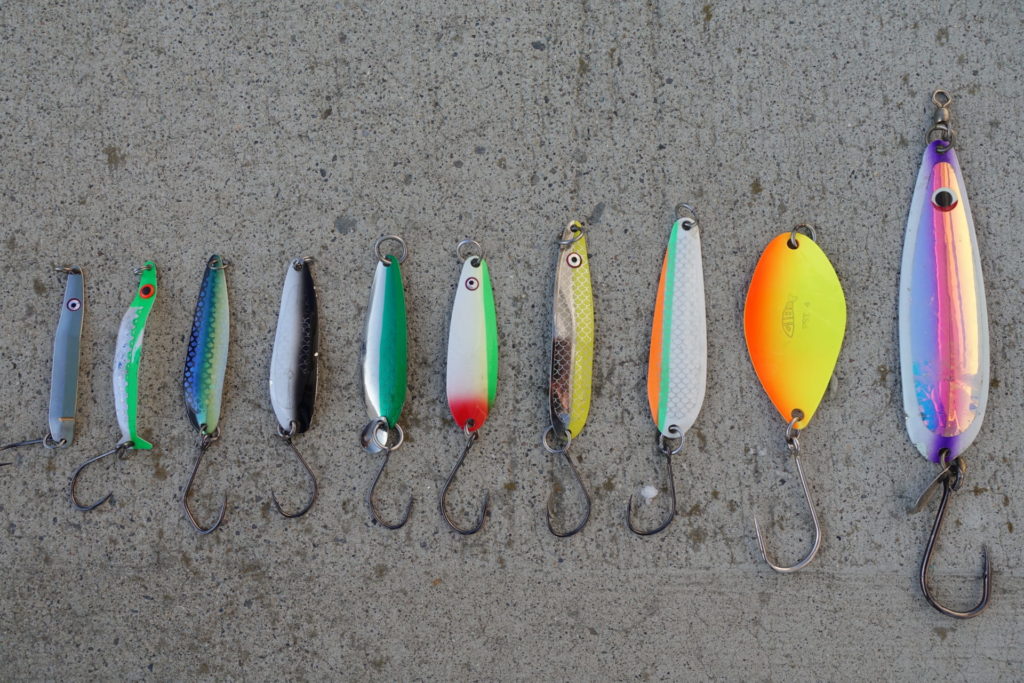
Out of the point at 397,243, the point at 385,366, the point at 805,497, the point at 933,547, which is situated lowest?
the point at 933,547

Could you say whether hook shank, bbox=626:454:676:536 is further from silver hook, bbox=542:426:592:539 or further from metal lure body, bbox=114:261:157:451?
metal lure body, bbox=114:261:157:451

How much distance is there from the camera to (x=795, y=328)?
68.1 inches

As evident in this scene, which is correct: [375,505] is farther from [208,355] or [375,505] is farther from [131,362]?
[131,362]

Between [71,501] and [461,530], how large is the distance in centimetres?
101

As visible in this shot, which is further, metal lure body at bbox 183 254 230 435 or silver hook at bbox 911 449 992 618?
metal lure body at bbox 183 254 230 435

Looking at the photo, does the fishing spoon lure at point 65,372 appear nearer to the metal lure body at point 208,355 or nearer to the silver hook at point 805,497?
the metal lure body at point 208,355

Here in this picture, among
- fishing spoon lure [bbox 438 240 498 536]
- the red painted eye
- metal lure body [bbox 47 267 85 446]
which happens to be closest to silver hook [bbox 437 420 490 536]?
fishing spoon lure [bbox 438 240 498 536]

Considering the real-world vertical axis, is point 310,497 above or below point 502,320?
below

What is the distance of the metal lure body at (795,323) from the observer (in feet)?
5.65

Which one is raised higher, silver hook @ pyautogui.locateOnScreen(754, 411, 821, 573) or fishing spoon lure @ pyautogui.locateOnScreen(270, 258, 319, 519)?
fishing spoon lure @ pyautogui.locateOnScreen(270, 258, 319, 519)

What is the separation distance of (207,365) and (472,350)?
67 cm

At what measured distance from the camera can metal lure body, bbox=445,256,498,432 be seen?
1.74 meters

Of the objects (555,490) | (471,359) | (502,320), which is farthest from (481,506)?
(502,320)

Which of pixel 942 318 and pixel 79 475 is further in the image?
pixel 79 475
